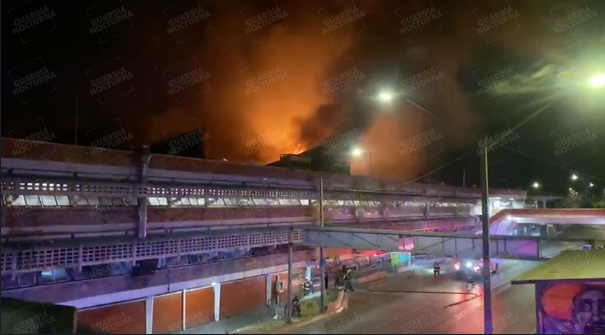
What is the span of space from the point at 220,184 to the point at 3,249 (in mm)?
7014

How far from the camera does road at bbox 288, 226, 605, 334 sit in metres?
12.0

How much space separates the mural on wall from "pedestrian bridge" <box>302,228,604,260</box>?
242cm

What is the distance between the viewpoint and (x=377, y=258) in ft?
79.8

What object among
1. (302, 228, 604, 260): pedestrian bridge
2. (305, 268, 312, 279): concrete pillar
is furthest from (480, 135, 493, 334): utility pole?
(305, 268, 312, 279): concrete pillar

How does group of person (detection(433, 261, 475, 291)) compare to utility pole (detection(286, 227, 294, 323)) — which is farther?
group of person (detection(433, 261, 475, 291))

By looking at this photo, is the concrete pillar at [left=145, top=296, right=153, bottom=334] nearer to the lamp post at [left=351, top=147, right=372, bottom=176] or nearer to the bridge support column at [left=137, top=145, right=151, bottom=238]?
the bridge support column at [left=137, top=145, right=151, bottom=238]

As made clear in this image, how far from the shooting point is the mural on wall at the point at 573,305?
8.60 metres

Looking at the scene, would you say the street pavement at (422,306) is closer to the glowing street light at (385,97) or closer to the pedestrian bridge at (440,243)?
the pedestrian bridge at (440,243)

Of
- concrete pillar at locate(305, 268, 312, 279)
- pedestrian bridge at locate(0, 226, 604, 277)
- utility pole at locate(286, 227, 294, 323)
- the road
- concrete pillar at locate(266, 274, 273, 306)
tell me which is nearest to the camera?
pedestrian bridge at locate(0, 226, 604, 277)

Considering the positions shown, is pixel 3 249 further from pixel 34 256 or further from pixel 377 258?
pixel 377 258

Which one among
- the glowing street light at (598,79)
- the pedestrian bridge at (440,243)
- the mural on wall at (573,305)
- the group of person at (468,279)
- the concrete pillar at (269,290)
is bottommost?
the group of person at (468,279)

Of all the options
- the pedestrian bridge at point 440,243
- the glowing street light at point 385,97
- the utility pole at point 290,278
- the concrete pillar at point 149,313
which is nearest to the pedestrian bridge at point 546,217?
the pedestrian bridge at point 440,243

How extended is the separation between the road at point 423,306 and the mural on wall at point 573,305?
30.3 inches

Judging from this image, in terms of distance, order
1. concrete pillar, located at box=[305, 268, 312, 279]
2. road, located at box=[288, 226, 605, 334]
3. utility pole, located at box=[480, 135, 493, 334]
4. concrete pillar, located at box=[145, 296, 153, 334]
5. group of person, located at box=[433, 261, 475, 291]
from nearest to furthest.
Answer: utility pole, located at box=[480, 135, 493, 334]
road, located at box=[288, 226, 605, 334]
concrete pillar, located at box=[145, 296, 153, 334]
concrete pillar, located at box=[305, 268, 312, 279]
group of person, located at box=[433, 261, 475, 291]
